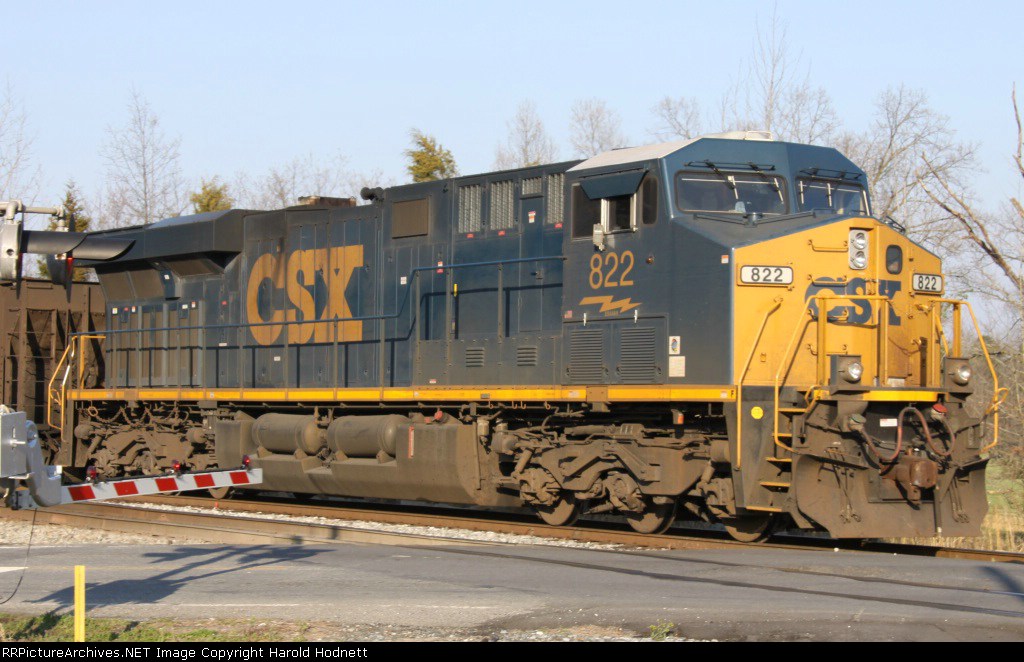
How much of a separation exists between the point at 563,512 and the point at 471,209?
3.80 metres

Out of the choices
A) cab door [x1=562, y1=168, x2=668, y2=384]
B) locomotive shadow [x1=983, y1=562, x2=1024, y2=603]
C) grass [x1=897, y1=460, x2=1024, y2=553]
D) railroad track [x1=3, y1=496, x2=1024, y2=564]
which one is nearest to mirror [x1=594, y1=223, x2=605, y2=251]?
cab door [x1=562, y1=168, x2=668, y2=384]

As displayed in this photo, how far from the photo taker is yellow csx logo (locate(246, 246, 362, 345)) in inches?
599

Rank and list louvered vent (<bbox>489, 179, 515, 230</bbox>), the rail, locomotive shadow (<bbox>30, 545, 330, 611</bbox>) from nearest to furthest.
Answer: locomotive shadow (<bbox>30, 545, 330, 611</bbox>) → louvered vent (<bbox>489, 179, 515, 230</bbox>) → the rail

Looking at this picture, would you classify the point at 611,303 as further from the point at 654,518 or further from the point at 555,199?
the point at 654,518

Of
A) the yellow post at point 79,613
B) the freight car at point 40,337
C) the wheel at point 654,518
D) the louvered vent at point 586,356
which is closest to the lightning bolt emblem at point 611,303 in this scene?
the louvered vent at point 586,356

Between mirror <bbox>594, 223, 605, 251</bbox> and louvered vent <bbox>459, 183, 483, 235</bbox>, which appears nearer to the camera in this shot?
mirror <bbox>594, 223, 605, 251</bbox>

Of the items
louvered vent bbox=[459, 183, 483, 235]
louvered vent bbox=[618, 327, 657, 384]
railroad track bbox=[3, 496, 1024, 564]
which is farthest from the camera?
louvered vent bbox=[459, 183, 483, 235]

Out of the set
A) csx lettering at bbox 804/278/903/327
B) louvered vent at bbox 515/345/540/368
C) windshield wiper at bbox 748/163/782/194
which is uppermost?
windshield wiper at bbox 748/163/782/194

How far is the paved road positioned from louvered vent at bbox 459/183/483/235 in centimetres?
434

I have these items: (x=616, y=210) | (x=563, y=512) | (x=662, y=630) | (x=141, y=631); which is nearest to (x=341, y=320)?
(x=563, y=512)

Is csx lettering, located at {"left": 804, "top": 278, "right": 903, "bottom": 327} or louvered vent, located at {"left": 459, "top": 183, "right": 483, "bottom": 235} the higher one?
louvered vent, located at {"left": 459, "top": 183, "right": 483, "bottom": 235}

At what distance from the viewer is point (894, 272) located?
428 inches

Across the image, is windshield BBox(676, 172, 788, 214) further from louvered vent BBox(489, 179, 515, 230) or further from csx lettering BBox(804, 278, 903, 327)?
louvered vent BBox(489, 179, 515, 230)
